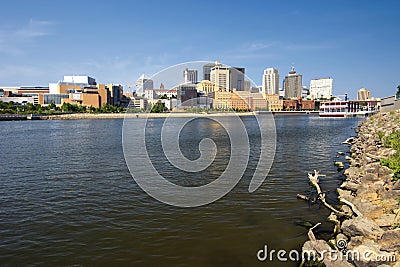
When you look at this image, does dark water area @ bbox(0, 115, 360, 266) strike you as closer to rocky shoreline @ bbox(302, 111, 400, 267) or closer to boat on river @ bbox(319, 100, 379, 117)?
rocky shoreline @ bbox(302, 111, 400, 267)

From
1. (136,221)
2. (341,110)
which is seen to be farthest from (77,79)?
(136,221)

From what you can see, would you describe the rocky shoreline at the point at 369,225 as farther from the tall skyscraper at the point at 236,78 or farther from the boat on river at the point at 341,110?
the boat on river at the point at 341,110

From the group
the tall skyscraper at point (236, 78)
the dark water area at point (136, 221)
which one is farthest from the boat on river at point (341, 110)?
the dark water area at point (136, 221)

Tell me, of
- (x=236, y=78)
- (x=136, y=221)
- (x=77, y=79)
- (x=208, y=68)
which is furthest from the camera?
(x=77, y=79)

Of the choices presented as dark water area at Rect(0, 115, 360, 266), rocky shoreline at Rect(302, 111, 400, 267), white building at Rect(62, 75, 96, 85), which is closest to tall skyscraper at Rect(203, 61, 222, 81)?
dark water area at Rect(0, 115, 360, 266)

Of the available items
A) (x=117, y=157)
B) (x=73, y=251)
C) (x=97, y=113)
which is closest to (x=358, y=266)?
(x=73, y=251)

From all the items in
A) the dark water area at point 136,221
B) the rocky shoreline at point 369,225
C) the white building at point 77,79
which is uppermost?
the white building at point 77,79

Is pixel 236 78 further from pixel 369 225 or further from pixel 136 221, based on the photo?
pixel 369 225

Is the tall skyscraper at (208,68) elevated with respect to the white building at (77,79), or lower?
lower

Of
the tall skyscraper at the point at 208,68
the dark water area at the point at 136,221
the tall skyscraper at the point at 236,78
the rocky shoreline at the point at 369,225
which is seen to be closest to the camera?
the rocky shoreline at the point at 369,225

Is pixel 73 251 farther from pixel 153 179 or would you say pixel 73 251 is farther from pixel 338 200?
pixel 338 200

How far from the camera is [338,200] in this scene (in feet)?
37.6

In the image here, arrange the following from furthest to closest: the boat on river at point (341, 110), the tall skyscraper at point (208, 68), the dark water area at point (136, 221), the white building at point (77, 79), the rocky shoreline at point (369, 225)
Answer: the white building at point (77, 79) → the boat on river at point (341, 110) → the tall skyscraper at point (208, 68) → the dark water area at point (136, 221) → the rocky shoreline at point (369, 225)

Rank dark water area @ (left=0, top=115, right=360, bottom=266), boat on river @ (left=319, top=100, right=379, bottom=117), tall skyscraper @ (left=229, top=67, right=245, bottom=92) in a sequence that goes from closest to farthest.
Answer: dark water area @ (left=0, top=115, right=360, bottom=266), tall skyscraper @ (left=229, top=67, right=245, bottom=92), boat on river @ (left=319, top=100, right=379, bottom=117)
